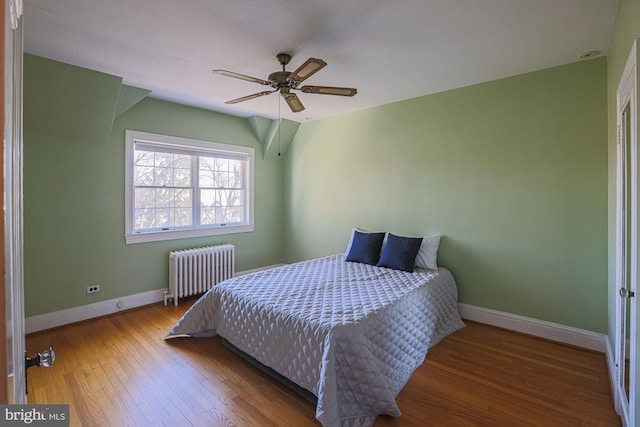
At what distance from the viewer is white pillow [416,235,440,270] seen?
3371 millimetres

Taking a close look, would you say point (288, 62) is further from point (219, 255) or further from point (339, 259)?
point (219, 255)

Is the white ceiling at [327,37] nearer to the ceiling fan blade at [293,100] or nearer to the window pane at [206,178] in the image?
the ceiling fan blade at [293,100]

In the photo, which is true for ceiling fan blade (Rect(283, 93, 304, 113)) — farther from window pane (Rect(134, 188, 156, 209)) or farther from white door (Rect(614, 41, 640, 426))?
window pane (Rect(134, 188, 156, 209))

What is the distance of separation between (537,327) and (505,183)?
1.44 meters

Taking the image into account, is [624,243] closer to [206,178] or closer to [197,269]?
[197,269]

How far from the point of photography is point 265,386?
222 cm

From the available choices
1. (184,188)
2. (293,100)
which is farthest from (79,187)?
(293,100)

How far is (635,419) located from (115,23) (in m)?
3.67

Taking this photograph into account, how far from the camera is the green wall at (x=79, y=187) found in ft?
9.57

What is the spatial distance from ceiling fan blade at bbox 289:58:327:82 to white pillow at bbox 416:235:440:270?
7.43ft

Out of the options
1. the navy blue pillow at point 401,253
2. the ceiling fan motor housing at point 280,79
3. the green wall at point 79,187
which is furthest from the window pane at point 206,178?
the navy blue pillow at point 401,253

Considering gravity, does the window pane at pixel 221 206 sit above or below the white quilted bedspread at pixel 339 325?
above

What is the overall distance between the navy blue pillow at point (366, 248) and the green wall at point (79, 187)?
7.56 ft

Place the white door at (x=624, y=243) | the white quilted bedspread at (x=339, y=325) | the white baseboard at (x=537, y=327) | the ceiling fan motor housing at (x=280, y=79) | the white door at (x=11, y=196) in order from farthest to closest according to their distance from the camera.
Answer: the white baseboard at (x=537, y=327) → the ceiling fan motor housing at (x=280, y=79) → the white quilted bedspread at (x=339, y=325) → the white door at (x=624, y=243) → the white door at (x=11, y=196)
